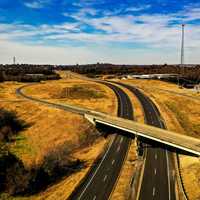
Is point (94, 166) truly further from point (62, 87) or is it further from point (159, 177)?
point (62, 87)

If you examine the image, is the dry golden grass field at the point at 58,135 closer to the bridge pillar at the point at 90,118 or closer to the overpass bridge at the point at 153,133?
the bridge pillar at the point at 90,118

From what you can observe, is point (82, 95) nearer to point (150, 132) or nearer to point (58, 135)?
point (58, 135)

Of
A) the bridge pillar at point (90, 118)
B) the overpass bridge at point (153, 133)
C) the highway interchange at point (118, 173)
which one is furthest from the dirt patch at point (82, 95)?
the highway interchange at point (118, 173)

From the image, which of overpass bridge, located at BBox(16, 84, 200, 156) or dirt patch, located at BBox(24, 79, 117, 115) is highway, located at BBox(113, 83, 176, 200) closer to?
overpass bridge, located at BBox(16, 84, 200, 156)

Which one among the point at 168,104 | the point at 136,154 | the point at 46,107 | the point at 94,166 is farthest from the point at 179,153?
the point at 46,107

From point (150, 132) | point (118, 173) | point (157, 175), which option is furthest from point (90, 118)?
point (157, 175)
